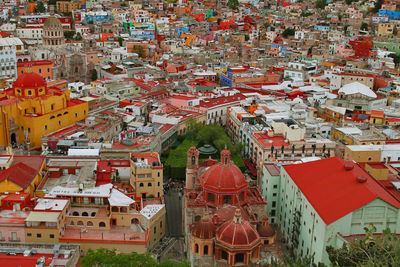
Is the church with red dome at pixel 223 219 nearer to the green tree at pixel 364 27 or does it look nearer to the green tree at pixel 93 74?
the green tree at pixel 93 74

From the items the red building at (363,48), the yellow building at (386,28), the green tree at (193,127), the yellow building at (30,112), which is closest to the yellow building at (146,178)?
the yellow building at (30,112)

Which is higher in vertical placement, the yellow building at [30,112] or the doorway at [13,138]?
the yellow building at [30,112]

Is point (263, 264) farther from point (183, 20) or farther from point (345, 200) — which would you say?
point (183, 20)

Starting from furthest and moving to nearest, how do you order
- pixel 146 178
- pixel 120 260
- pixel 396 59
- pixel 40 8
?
pixel 40 8 < pixel 396 59 < pixel 146 178 < pixel 120 260

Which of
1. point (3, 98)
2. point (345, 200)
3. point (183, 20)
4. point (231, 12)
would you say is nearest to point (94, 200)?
point (345, 200)

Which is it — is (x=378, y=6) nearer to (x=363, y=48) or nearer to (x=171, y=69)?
(x=363, y=48)

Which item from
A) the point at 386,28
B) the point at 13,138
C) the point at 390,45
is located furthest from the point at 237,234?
the point at 386,28

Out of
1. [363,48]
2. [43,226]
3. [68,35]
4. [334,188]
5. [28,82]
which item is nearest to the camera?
[43,226]

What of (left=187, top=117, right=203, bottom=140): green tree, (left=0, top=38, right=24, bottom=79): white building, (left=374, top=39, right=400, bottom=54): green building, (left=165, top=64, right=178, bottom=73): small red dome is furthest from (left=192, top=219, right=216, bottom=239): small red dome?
(left=374, top=39, right=400, bottom=54): green building
